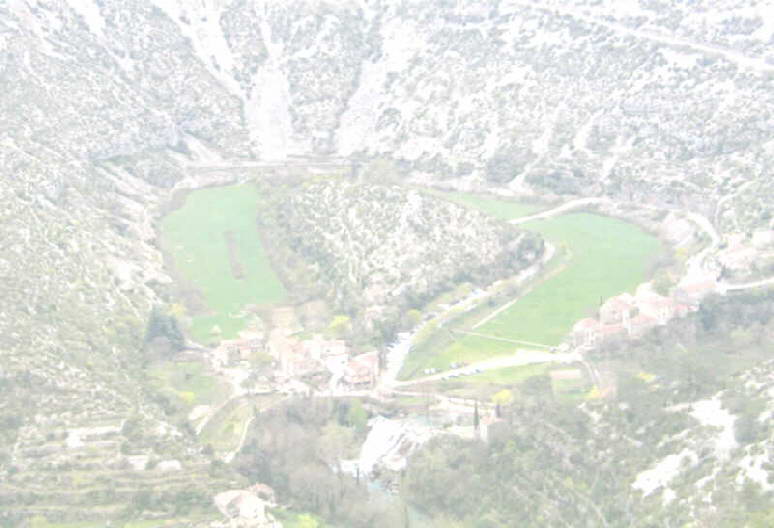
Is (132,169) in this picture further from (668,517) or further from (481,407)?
(668,517)

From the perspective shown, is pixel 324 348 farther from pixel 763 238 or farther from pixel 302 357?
pixel 763 238

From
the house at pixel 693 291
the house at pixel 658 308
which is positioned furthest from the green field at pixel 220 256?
the house at pixel 693 291

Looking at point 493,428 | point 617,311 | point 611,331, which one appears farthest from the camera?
point 617,311

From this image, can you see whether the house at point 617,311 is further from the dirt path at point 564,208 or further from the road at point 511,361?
the dirt path at point 564,208

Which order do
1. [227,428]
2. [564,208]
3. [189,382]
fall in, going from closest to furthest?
[227,428], [189,382], [564,208]

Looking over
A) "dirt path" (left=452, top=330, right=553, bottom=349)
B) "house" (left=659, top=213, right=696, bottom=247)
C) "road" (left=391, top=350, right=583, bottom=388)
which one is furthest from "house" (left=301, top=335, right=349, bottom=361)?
"house" (left=659, top=213, right=696, bottom=247)

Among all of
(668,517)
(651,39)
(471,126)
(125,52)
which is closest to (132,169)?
(125,52)

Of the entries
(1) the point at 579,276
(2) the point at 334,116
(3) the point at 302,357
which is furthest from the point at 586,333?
(2) the point at 334,116
